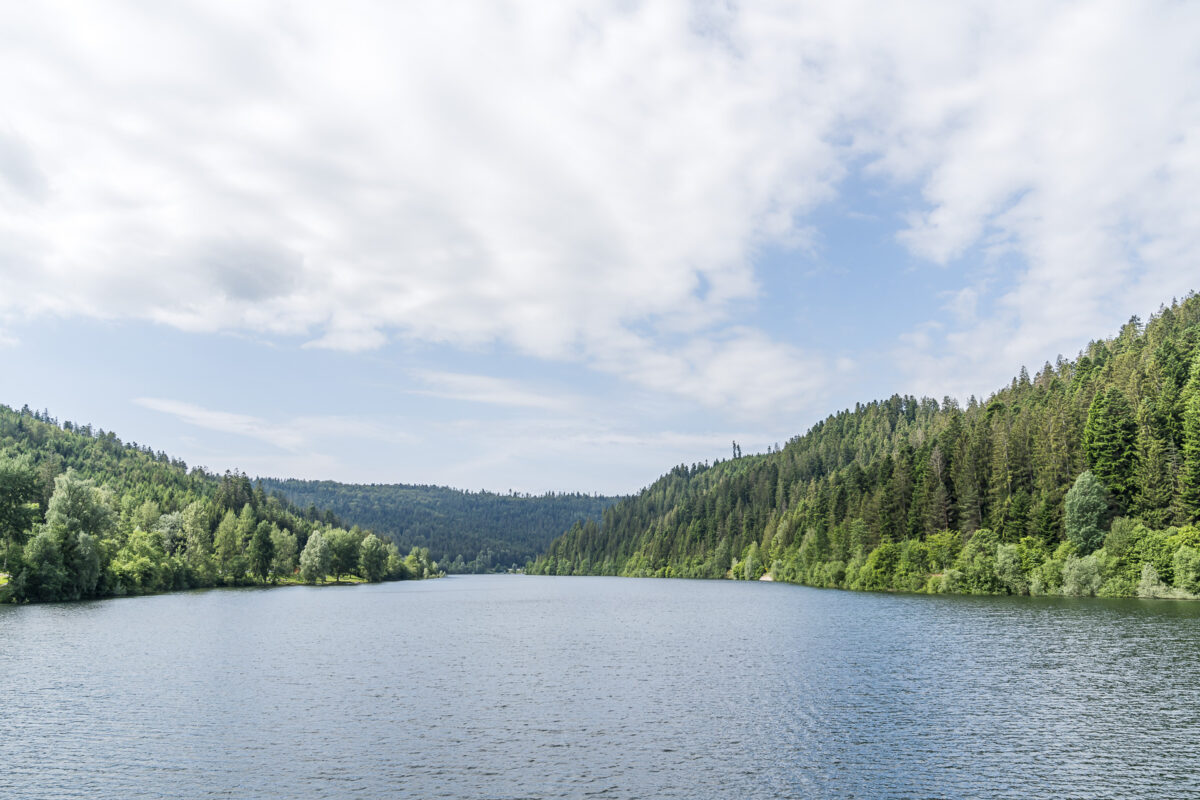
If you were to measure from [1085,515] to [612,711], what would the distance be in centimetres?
10589

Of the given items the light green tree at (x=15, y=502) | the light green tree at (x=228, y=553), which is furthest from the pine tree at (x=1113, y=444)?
the light green tree at (x=228, y=553)

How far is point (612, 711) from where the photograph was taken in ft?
148

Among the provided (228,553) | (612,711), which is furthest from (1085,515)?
(228,553)

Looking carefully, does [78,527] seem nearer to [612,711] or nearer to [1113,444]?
[612,711]

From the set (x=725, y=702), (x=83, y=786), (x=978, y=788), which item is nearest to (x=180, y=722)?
(x=83, y=786)

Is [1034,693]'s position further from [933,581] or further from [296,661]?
[933,581]

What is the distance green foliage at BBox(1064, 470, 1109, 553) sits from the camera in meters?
118

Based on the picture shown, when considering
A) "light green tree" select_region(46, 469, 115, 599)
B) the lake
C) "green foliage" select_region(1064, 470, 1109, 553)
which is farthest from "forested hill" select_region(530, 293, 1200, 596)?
"light green tree" select_region(46, 469, 115, 599)

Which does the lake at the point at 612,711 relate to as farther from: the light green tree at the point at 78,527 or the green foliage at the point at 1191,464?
the light green tree at the point at 78,527

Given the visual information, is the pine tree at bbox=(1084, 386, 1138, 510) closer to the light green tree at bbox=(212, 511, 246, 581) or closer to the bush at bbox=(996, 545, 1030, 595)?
the bush at bbox=(996, 545, 1030, 595)

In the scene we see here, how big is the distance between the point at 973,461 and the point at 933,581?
28387mm

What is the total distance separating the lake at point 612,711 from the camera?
32469mm

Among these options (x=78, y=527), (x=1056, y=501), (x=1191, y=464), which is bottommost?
(x=78, y=527)

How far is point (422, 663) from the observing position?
6356 cm
